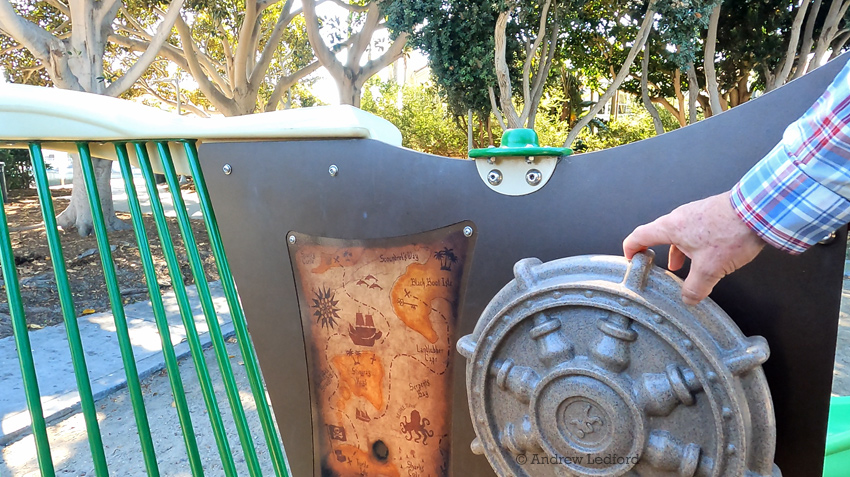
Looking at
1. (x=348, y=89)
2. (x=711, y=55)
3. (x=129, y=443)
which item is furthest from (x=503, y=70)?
(x=129, y=443)

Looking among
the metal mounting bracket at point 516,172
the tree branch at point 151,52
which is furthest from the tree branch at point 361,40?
the metal mounting bracket at point 516,172

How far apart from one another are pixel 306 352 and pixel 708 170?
36.3 inches

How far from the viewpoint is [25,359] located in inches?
43.7

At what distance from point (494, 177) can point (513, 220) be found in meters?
0.09

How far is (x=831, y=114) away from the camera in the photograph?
696mm

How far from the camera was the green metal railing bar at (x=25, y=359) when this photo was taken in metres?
1.10

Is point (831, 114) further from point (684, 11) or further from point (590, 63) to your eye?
point (590, 63)

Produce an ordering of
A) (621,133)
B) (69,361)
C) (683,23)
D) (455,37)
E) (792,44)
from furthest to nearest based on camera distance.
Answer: (621,133)
(792,44)
(455,37)
(683,23)
(69,361)

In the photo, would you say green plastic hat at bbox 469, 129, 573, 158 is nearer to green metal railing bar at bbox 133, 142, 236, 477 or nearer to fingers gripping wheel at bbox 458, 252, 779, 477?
fingers gripping wheel at bbox 458, 252, 779, 477

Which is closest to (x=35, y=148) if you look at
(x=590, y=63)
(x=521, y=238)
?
(x=521, y=238)

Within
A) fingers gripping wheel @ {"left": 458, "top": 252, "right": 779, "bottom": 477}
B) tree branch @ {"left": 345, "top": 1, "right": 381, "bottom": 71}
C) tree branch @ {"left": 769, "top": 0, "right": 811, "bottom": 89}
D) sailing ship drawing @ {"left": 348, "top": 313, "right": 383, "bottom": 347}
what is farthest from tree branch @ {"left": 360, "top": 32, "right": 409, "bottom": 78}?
fingers gripping wheel @ {"left": 458, "top": 252, "right": 779, "bottom": 477}

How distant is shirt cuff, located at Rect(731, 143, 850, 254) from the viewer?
2.39 feet

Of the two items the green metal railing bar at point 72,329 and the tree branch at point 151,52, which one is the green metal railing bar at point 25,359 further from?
the tree branch at point 151,52

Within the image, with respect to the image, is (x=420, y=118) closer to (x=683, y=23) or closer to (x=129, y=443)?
(x=683, y=23)
